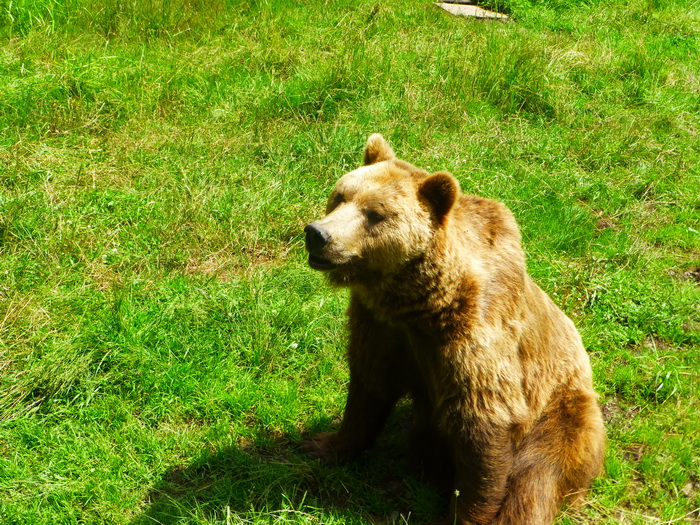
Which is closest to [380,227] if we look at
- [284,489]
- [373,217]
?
[373,217]

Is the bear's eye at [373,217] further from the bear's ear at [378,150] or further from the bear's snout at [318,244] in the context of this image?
the bear's ear at [378,150]

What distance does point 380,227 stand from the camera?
366cm

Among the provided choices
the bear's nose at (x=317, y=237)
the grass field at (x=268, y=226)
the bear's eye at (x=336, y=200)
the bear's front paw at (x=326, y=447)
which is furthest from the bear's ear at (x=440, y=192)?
the grass field at (x=268, y=226)

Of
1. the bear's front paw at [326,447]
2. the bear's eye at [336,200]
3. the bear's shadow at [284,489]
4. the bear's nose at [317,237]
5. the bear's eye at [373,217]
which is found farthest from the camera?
the bear's front paw at [326,447]

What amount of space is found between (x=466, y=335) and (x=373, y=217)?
30.4 inches

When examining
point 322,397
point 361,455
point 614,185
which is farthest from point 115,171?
point 614,185

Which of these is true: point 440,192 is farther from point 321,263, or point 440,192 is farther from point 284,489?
point 284,489

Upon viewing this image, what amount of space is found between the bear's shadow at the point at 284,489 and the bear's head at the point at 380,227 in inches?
50.6

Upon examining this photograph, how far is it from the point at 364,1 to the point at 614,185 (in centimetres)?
466

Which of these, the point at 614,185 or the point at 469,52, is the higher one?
the point at 469,52

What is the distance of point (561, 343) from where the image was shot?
4148 millimetres

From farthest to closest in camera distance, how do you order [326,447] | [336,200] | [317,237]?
1. [326,447]
2. [336,200]
3. [317,237]

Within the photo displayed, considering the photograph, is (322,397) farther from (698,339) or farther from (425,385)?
(698,339)

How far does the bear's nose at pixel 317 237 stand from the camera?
356 cm
